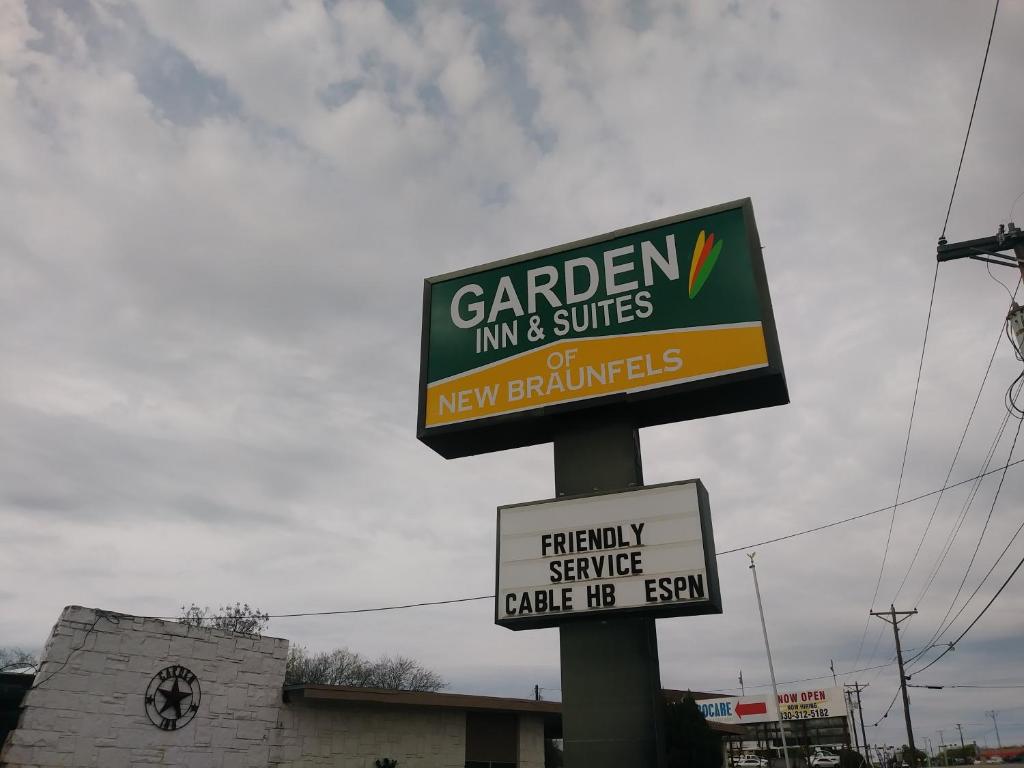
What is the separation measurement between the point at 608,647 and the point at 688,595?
5.31 feet

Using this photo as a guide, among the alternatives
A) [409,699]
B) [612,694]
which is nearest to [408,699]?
[409,699]

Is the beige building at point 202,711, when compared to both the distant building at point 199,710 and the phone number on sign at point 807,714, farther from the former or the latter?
the phone number on sign at point 807,714

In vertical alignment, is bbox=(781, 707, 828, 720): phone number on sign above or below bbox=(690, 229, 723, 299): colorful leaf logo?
below

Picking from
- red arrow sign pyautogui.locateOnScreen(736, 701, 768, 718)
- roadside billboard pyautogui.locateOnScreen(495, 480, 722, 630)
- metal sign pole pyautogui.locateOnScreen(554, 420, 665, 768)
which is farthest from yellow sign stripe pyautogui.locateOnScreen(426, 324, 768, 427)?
red arrow sign pyautogui.locateOnScreen(736, 701, 768, 718)

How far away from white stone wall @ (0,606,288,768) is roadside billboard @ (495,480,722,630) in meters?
8.71

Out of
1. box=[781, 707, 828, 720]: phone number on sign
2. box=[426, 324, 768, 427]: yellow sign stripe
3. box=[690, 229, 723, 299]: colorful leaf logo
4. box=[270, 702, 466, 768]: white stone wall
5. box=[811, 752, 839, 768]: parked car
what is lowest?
box=[811, 752, 839, 768]: parked car

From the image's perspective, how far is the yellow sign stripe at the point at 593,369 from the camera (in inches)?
412

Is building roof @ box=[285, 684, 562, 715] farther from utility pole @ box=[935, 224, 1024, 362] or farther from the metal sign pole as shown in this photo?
utility pole @ box=[935, 224, 1024, 362]

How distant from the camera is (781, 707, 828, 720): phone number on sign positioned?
56.8 metres

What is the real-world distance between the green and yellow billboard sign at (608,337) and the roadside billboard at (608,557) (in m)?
1.67

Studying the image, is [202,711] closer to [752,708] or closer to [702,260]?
[702,260]

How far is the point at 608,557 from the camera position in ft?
31.7

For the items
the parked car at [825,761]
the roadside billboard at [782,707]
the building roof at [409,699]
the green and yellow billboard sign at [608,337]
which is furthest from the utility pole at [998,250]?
the roadside billboard at [782,707]

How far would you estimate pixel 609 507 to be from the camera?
996 cm
